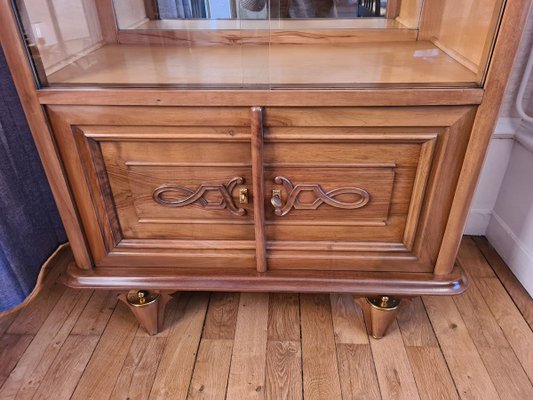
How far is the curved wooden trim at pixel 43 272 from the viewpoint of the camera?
102 centimetres

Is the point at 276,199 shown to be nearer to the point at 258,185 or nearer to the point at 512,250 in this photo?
the point at 258,185

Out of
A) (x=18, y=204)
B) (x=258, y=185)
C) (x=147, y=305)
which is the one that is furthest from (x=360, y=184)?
(x=18, y=204)

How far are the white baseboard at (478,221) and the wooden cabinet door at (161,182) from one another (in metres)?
0.81

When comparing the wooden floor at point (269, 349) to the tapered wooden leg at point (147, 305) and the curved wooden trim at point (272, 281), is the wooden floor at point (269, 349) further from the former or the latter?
the curved wooden trim at point (272, 281)

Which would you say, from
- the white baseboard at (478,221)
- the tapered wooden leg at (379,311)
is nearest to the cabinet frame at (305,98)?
the tapered wooden leg at (379,311)

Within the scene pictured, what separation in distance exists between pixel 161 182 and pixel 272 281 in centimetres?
32

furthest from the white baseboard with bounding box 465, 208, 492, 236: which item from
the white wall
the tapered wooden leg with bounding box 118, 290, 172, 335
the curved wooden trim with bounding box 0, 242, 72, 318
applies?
the curved wooden trim with bounding box 0, 242, 72, 318

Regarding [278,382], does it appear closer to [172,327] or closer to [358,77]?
[172,327]

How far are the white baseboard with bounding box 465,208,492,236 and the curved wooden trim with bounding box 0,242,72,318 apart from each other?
127cm

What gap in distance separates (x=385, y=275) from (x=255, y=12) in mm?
605

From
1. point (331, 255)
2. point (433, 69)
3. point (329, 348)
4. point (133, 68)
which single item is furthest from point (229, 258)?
point (433, 69)

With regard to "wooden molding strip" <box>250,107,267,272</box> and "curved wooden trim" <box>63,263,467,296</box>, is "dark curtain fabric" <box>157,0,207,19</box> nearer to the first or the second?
"wooden molding strip" <box>250,107,267,272</box>

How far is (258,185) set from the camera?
0.79m

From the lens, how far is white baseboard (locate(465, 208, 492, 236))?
1.29 meters
